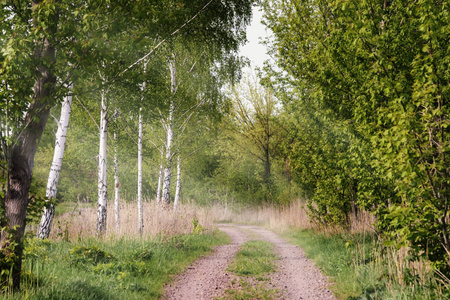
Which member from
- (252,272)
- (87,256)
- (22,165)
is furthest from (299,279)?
Result: (22,165)

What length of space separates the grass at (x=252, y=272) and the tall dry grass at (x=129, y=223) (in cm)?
243

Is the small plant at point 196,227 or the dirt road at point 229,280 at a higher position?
the small plant at point 196,227

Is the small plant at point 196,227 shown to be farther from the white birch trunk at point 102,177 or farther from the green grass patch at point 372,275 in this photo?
the green grass patch at point 372,275

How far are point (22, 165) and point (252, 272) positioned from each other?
5096mm

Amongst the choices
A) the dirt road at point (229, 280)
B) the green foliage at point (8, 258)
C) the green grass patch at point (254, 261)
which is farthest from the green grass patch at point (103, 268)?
the green grass patch at point (254, 261)

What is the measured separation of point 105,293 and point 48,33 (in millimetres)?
3574

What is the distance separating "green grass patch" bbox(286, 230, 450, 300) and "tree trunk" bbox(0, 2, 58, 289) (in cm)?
482

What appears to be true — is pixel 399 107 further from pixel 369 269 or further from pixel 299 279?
pixel 299 279

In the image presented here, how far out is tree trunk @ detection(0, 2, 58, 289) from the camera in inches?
140

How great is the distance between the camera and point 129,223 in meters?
9.45

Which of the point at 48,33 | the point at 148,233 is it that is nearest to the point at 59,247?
the point at 148,233

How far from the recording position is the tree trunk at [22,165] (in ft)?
11.7

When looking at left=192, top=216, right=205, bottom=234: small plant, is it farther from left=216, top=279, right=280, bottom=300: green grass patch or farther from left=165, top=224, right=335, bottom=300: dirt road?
left=216, top=279, right=280, bottom=300: green grass patch

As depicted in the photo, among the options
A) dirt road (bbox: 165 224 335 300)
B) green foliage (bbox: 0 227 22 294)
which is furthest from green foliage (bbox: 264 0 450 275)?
green foliage (bbox: 0 227 22 294)
